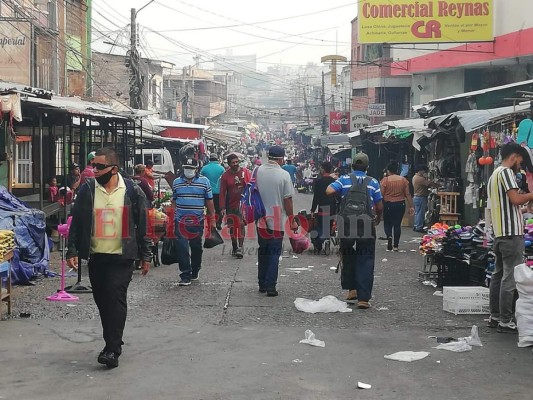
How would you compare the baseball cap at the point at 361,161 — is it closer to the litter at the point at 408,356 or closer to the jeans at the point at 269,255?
the jeans at the point at 269,255

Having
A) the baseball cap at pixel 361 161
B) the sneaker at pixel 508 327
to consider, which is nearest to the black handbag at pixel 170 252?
the baseball cap at pixel 361 161

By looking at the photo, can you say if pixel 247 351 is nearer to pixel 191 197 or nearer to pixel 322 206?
pixel 191 197

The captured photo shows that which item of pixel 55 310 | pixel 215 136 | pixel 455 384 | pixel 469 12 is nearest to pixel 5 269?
pixel 55 310

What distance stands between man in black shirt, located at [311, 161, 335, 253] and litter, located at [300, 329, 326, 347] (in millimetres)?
7733

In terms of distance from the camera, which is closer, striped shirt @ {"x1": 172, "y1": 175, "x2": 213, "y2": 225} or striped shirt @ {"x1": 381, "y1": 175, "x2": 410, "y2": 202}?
striped shirt @ {"x1": 172, "y1": 175, "x2": 213, "y2": 225}

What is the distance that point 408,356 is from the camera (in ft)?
24.0

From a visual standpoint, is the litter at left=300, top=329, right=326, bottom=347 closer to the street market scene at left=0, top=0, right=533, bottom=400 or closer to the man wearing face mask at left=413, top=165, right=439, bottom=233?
the street market scene at left=0, top=0, right=533, bottom=400

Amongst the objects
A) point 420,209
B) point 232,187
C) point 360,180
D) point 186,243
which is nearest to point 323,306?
point 360,180

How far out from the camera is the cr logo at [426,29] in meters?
29.2

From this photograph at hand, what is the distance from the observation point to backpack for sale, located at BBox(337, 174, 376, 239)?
991cm

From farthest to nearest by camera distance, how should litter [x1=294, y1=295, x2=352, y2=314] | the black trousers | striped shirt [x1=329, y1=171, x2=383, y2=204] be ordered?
striped shirt [x1=329, y1=171, x2=383, y2=204] < litter [x1=294, y1=295, x2=352, y2=314] < the black trousers

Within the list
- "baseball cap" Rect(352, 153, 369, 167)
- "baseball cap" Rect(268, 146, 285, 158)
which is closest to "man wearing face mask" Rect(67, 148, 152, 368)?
"baseball cap" Rect(352, 153, 369, 167)

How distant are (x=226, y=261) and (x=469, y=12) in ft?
58.2

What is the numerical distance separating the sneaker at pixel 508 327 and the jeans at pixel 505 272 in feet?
0.12
